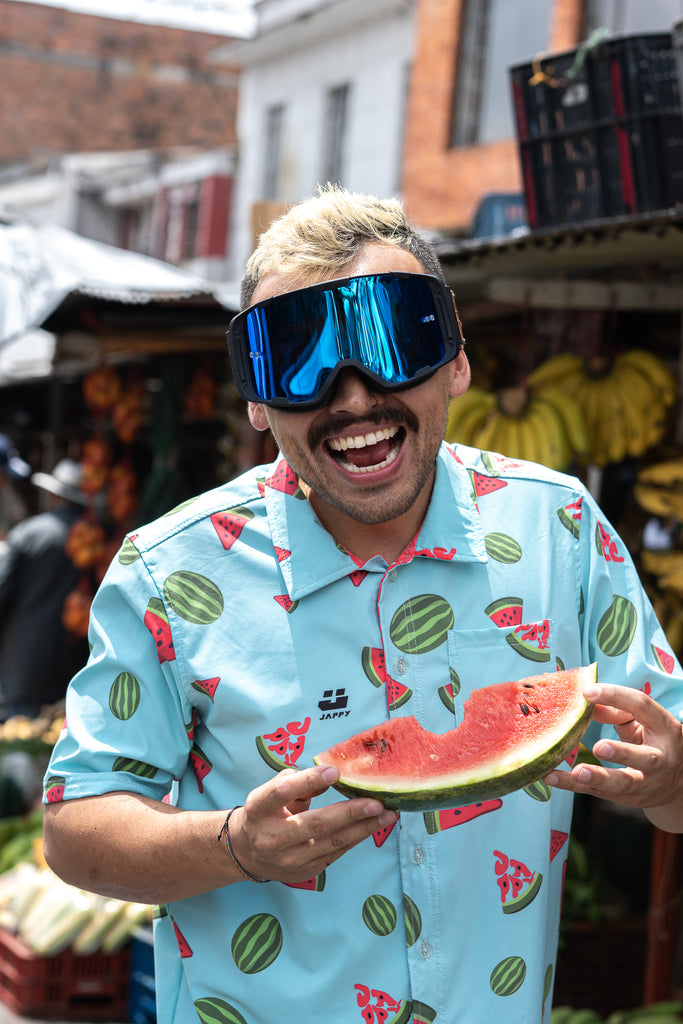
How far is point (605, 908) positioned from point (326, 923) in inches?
132

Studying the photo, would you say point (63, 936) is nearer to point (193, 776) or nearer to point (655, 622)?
point (193, 776)

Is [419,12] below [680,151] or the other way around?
the other way around

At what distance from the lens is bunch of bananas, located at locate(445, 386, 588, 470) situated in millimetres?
4238

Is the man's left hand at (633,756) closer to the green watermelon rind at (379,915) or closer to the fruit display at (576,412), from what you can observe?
the green watermelon rind at (379,915)

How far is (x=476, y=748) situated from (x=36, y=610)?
6.11 m

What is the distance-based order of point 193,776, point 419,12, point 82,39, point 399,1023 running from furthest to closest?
point 82,39
point 419,12
point 193,776
point 399,1023

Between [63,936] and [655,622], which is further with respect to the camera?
[63,936]

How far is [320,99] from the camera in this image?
17.2 m

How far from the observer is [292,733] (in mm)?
1857

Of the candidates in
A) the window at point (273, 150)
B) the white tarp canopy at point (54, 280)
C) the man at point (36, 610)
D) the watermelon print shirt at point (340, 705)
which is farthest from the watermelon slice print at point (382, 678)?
the window at point (273, 150)

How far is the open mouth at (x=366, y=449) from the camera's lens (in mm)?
1910

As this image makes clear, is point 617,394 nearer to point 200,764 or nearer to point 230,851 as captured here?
point 200,764

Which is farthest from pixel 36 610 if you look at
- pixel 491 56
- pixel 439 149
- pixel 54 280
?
pixel 491 56

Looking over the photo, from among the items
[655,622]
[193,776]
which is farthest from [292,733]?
[655,622]
